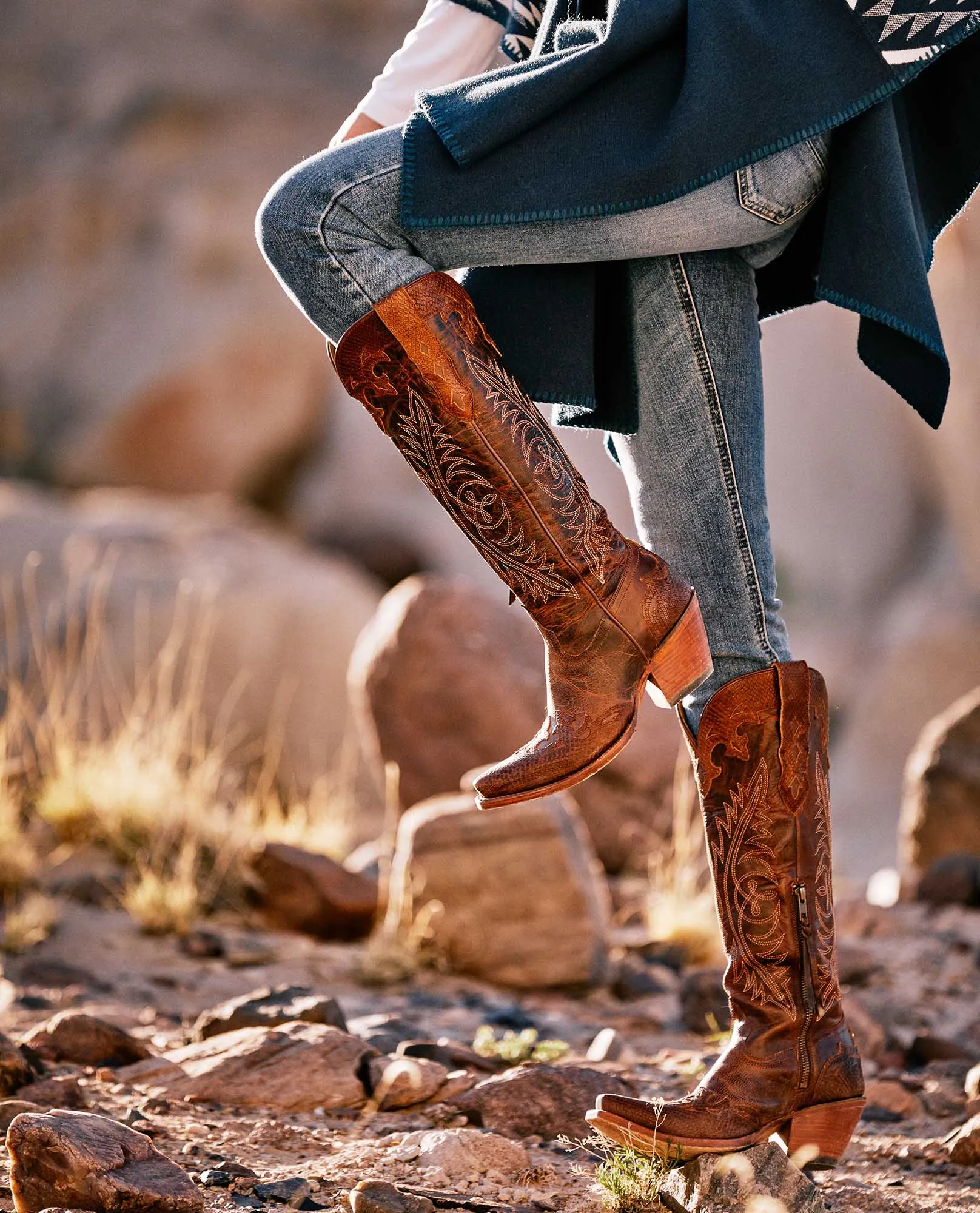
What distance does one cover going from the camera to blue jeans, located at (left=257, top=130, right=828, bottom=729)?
175cm

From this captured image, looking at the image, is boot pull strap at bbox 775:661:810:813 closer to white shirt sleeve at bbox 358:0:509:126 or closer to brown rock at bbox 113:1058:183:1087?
white shirt sleeve at bbox 358:0:509:126

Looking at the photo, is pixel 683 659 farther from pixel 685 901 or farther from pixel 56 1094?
pixel 685 901

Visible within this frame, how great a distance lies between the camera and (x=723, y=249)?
1.98 m

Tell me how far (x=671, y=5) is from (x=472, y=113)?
0.99 feet

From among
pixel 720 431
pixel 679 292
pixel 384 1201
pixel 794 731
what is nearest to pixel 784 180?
pixel 679 292

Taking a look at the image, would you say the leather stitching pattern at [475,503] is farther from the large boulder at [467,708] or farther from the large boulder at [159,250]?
the large boulder at [159,250]

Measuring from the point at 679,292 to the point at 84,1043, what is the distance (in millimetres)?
1864

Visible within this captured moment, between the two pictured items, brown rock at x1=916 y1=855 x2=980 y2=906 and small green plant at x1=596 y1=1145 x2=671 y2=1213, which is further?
brown rock at x1=916 y1=855 x2=980 y2=906

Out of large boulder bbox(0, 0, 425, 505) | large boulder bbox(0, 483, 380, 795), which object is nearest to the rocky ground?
large boulder bbox(0, 483, 380, 795)

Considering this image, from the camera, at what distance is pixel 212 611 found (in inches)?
344

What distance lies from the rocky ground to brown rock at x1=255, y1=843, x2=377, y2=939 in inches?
10.1

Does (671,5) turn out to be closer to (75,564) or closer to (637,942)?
(637,942)

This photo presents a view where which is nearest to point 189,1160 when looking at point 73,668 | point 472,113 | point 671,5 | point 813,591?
point 472,113

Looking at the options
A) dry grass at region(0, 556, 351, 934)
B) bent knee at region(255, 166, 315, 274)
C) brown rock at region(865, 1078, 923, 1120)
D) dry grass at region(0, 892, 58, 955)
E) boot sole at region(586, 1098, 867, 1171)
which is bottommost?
dry grass at region(0, 892, 58, 955)
